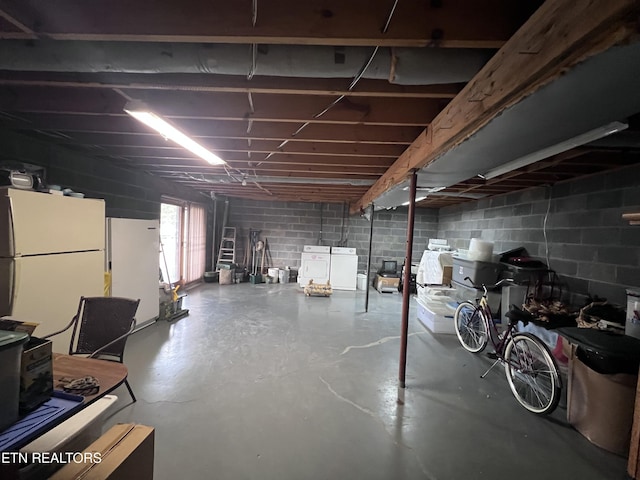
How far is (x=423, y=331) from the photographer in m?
4.05

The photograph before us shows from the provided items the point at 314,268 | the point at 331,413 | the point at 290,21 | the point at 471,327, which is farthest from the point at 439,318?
the point at 290,21

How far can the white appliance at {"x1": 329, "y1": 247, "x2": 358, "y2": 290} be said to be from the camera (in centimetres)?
654

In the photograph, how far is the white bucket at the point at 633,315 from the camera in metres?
1.94

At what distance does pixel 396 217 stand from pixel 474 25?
6344 mm

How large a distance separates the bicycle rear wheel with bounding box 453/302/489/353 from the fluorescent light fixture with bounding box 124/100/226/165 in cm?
353

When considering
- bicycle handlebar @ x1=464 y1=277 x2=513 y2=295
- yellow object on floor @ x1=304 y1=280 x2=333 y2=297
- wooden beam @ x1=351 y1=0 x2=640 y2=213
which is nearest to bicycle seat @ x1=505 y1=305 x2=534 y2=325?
bicycle handlebar @ x1=464 y1=277 x2=513 y2=295

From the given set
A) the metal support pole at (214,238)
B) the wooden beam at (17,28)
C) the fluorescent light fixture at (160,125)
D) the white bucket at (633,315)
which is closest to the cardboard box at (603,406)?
the white bucket at (633,315)

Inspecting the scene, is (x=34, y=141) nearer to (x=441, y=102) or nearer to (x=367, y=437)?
(x=441, y=102)

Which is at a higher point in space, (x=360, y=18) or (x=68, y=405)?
(x=360, y=18)

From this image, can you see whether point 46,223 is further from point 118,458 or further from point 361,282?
point 361,282

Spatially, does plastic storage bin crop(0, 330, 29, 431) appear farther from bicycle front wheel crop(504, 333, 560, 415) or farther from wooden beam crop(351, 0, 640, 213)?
bicycle front wheel crop(504, 333, 560, 415)

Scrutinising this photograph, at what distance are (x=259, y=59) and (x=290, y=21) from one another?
23cm

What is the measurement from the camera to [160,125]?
206 cm

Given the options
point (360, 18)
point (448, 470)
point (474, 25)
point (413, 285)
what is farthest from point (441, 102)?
point (413, 285)
